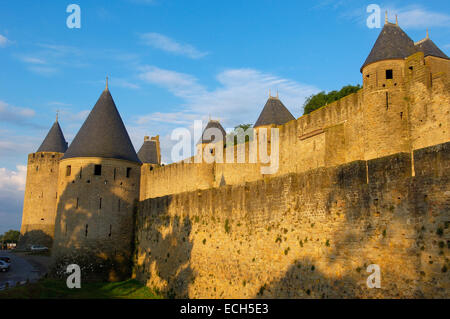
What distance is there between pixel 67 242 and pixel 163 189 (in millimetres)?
12271

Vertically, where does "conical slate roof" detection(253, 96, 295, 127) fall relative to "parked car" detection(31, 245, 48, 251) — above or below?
above

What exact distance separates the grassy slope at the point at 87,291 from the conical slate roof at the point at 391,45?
44.0ft

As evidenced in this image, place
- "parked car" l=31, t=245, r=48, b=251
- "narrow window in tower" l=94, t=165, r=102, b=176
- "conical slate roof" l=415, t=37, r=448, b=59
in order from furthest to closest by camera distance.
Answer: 1. "parked car" l=31, t=245, r=48, b=251
2. "narrow window in tower" l=94, t=165, r=102, b=176
3. "conical slate roof" l=415, t=37, r=448, b=59

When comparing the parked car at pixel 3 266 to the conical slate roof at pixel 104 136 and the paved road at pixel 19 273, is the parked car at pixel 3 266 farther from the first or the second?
the conical slate roof at pixel 104 136

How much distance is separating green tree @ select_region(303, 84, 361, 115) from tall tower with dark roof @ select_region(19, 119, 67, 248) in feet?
68.5

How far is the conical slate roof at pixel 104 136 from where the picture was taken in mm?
23531

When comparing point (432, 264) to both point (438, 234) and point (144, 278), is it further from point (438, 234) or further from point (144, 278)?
point (144, 278)

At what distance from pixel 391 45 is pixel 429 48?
157cm

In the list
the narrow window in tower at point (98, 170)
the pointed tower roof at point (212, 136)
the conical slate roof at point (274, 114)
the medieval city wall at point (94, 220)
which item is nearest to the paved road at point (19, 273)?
the medieval city wall at point (94, 220)

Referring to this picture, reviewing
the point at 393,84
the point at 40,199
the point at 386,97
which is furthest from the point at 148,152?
the point at 393,84

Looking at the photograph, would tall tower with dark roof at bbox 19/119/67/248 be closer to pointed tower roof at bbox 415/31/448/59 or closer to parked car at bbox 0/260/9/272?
parked car at bbox 0/260/9/272

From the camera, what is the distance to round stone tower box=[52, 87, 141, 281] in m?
22.1

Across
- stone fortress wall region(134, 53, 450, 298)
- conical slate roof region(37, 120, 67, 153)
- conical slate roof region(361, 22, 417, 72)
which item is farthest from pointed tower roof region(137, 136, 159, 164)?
conical slate roof region(361, 22, 417, 72)

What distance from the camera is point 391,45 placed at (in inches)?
737
